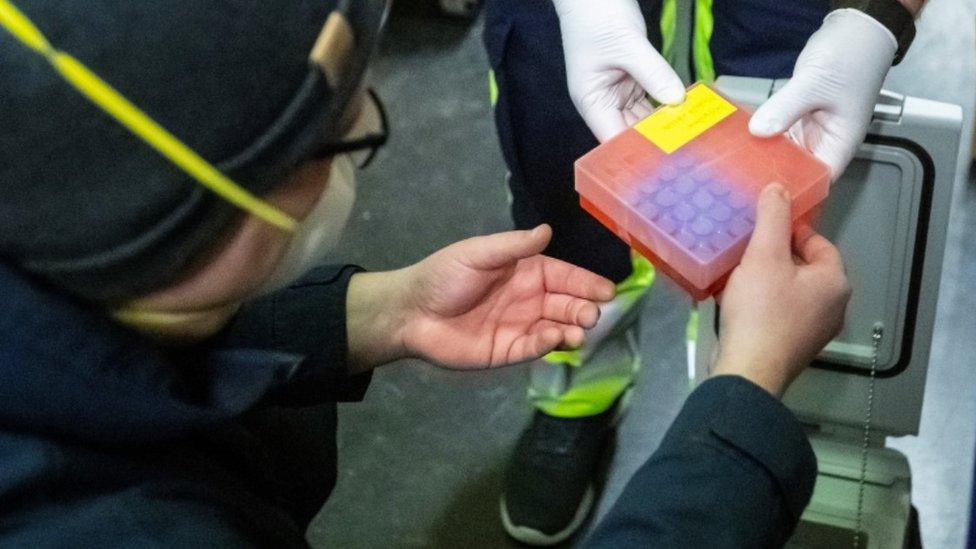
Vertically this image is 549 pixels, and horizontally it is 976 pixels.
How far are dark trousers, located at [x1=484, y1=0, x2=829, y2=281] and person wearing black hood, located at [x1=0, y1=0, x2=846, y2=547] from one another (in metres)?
0.30

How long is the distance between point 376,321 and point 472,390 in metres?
0.52

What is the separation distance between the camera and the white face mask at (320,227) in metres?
0.68

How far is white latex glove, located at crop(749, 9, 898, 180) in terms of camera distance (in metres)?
0.82

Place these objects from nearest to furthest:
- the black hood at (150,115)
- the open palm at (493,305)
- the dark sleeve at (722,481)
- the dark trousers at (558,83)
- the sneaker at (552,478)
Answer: the black hood at (150,115)
the dark sleeve at (722,481)
the open palm at (493,305)
the dark trousers at (558,83)
the sneaker at (552,478)

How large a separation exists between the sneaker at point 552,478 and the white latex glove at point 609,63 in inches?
20.2

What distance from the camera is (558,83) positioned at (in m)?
1.09

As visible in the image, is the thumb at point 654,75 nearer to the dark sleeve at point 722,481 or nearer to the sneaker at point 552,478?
the dark sleeve at point 722,481

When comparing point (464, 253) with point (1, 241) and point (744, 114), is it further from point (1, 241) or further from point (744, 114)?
point (1, 241)

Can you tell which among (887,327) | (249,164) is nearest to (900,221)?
(887,327)

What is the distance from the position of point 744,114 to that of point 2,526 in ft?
2.06

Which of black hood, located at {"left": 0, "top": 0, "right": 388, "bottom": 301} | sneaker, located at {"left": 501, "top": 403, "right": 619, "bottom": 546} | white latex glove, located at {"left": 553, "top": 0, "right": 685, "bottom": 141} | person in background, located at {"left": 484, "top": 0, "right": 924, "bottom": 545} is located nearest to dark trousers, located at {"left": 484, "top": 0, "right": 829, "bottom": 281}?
person in background, located at {"left": 484, "top": 0, "right": 924, "bottom": 545}

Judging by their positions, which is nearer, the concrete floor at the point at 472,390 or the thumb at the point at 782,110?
the thumb at the point at 782,110

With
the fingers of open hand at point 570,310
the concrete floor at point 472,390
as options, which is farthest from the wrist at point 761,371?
the concrete floor at point 472,390

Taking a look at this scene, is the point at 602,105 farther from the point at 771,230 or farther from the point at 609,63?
the point at 771,230
